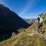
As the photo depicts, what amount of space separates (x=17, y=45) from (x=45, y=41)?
322 centimetres

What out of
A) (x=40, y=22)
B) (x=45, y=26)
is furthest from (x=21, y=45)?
(x=45, y=26)

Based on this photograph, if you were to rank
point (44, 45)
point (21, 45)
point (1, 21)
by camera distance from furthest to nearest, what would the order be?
1. point (1, 21)
2. point (21, 45)
3. point (44, 45)

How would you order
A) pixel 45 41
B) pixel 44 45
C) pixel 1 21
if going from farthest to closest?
pixel 1 21 < pixel 45 41 < pixel 44 45

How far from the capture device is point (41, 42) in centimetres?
1127

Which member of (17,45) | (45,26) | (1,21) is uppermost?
(1,21)

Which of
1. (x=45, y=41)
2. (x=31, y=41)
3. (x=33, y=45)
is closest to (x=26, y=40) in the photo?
(x=31, y=41)

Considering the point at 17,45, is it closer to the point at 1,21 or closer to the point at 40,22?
the point at 40,22

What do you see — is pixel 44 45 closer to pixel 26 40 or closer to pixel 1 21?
pixel 26 40

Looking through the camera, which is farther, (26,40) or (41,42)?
(26,40)

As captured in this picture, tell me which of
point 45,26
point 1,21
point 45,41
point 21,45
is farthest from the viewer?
point 1,21

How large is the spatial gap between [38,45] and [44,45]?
0.58 m

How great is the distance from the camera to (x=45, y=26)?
1861cm

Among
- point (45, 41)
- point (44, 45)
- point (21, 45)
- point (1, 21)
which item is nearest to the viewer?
point (44, 45)

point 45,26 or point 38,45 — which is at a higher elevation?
point 45,26
